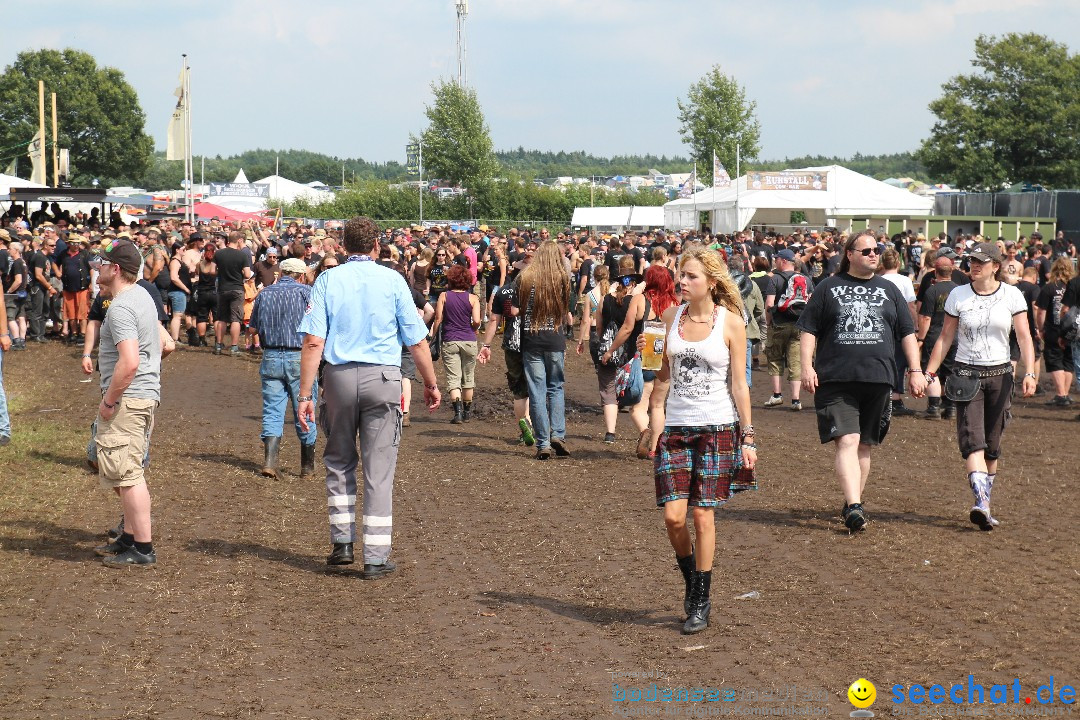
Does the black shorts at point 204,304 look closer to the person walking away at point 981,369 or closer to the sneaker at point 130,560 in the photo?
the sneaker at point 130,560

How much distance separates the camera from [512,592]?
22.3 feet

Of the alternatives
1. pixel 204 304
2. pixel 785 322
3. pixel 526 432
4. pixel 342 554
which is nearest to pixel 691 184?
pixel 204 304

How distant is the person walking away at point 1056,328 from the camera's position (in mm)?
14406

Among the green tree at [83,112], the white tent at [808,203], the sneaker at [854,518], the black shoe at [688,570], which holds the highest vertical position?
the green tree at [83,112]

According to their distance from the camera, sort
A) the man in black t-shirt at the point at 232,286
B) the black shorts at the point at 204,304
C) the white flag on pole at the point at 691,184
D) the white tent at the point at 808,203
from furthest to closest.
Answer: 1. the white tent at the point at 808,203
2. the white flag on pole at the point at 691,184
3. the black shorts at the point at 204,304
4. the man in black t-shirt at the point at 232,286

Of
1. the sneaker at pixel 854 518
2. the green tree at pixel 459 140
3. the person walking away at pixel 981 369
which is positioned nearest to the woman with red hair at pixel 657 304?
the sneaker at pixel 854 518

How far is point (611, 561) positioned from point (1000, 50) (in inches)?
3154

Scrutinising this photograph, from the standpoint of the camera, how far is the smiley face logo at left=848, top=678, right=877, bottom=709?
15.5ft

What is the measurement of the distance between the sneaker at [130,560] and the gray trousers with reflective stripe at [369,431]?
130 centimetres

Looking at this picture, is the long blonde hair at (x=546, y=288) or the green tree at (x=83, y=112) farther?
the green tree at (x=83, y=112)

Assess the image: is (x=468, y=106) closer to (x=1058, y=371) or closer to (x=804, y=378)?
(x=1058, y=371)

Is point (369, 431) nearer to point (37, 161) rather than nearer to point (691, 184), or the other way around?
point (37, 161)

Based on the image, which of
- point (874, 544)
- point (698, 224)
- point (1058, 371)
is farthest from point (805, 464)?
point (698, 224)

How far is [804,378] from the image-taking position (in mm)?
7719
